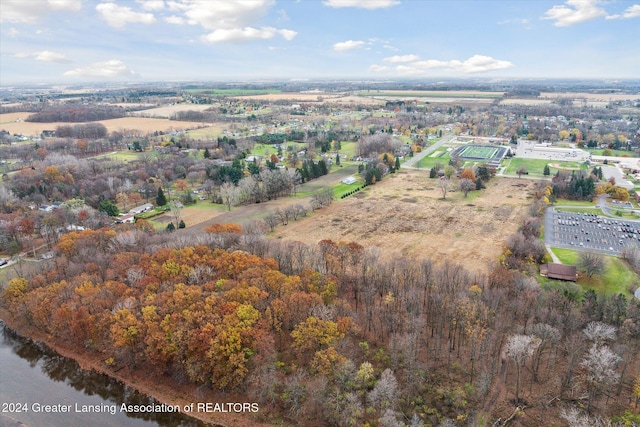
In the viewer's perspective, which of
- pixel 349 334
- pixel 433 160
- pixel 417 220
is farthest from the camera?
pixel 433 160

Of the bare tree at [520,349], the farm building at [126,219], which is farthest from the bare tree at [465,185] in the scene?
the farm building at [126,219]

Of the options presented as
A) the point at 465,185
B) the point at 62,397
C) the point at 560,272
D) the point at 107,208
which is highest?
the point at 465,185

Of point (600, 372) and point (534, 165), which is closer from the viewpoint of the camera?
point (600, 372)

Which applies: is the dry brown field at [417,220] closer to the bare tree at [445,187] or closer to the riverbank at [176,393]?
the bare tree at [445,187]

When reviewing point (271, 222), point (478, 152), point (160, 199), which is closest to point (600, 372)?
point (271, 222)

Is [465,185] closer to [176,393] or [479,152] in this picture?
[479,152]

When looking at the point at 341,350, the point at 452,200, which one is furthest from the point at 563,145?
the point at 341,350
